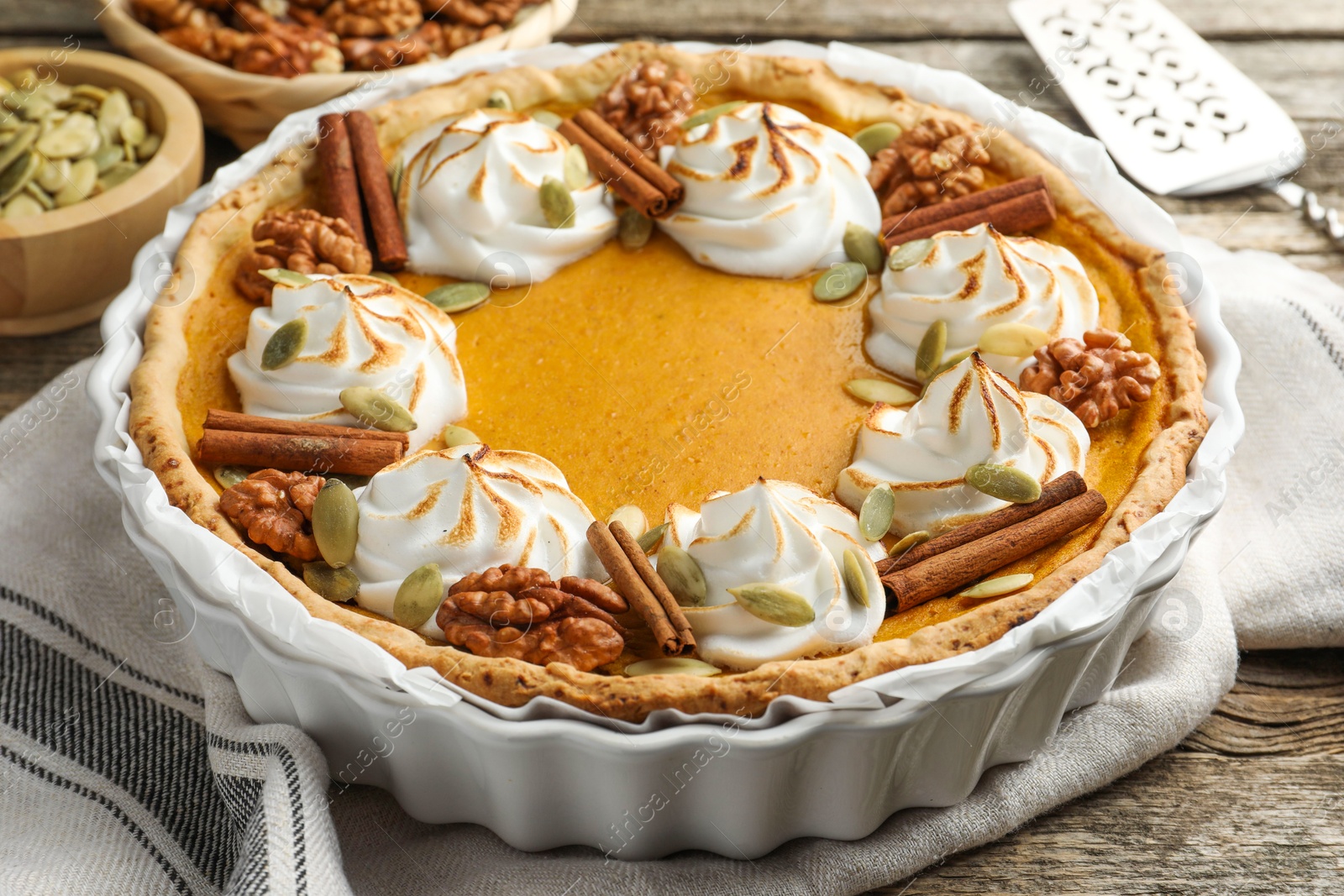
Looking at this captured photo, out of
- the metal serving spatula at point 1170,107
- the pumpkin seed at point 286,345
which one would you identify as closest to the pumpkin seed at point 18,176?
the pumpkin seed at point 286,345

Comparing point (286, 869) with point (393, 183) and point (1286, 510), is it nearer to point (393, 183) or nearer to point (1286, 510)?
point (393, 183)

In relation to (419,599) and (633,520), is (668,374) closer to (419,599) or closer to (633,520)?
(633,520)

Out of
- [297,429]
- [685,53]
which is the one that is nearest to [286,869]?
[297,429]

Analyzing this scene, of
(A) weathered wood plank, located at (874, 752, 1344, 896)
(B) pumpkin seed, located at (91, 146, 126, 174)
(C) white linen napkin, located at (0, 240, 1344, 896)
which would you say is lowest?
(A) weathered wood plank, located at (874, 752, 1344, 896)

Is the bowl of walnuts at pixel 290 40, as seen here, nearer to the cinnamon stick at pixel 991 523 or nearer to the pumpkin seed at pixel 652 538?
the pumpkin seed at pixel 652 538

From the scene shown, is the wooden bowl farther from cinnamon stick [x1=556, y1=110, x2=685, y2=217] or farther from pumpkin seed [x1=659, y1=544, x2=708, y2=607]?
pumpkin seed [x1=659, y1=544, x2=708, y2=607]

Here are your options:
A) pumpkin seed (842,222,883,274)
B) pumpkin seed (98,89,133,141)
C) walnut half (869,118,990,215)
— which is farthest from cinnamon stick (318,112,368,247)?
walnut half (869,118,990,215)

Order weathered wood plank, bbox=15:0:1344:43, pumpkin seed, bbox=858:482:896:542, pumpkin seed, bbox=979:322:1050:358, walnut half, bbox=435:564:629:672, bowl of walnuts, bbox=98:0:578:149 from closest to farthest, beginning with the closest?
walnut half, bbox=435:564:629:672, pumpkin seed, bbox=858:482:896:542, pumpkin seed, bbox=979:322:1050:358, bowl of walnuts, bbox=98:0:578:149, weathered wood plank, bbox=15:0:1344:43

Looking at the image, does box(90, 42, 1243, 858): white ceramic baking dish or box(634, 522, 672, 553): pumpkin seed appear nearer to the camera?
box(90, 42, 1243, 858): white ceramic baking dish
